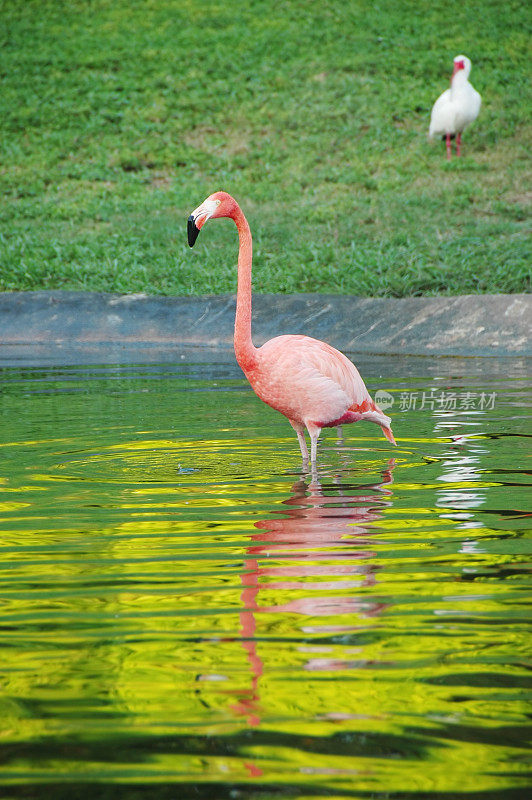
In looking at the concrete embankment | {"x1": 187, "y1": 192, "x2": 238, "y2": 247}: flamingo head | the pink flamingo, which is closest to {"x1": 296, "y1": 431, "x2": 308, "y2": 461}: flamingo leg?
the pink flamingo

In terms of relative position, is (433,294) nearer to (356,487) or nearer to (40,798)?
(356,487)

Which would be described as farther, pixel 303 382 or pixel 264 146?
pixel 264 146

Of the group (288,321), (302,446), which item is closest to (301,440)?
(302,446)

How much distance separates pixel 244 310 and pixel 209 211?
511 mm

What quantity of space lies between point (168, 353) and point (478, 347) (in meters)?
2.65

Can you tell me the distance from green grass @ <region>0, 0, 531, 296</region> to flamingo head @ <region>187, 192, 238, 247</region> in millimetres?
5730

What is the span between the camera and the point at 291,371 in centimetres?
547

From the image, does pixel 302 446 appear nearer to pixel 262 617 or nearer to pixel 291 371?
pixel 291 371

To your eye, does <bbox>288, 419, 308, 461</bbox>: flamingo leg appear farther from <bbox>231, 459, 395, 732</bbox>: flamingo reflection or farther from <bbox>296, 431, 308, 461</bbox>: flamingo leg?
<bbox>231, 459, 395, 732</bbox>: flamingo reflection

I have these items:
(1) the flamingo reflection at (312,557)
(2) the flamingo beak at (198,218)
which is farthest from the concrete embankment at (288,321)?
(1) the flamingo reflection at (312,557)

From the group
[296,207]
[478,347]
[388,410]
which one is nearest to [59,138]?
[296,207]

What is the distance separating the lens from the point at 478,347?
9.58 metres

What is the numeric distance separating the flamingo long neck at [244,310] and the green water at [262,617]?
504mm

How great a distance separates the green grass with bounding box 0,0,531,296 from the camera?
12.6 m
